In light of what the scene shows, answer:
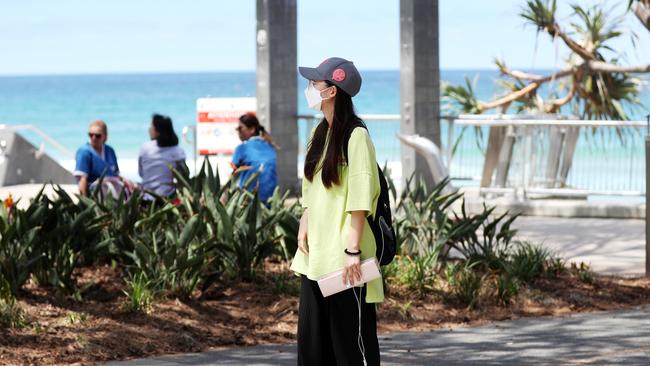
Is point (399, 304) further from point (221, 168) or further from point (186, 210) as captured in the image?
point (221, 168)

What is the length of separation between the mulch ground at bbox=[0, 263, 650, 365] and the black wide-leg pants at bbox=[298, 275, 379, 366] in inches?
84.5

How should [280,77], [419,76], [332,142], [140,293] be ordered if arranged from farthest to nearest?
[280,77], [419,76], [140,293], [332,142]

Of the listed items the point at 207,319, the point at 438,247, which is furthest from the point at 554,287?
the point at 207,319

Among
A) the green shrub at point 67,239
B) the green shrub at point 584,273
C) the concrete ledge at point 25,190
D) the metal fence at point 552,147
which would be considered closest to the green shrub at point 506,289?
the green shrub at point 584,273

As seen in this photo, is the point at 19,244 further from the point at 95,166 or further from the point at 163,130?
the point at 163,130

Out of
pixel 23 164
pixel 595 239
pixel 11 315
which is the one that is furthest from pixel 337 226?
pixel 23 164

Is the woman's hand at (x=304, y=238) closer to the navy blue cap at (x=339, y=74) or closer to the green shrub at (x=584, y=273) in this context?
the navy blue cap at (x=339, y=74)

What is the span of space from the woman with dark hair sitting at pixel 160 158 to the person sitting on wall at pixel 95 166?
0.21 meters

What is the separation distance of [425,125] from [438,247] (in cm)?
755

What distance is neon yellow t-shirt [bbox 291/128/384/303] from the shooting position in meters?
5.98

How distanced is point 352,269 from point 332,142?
1.88ft

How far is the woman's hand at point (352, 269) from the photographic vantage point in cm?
598

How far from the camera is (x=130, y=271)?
9.64m

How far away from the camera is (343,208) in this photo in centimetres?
606
